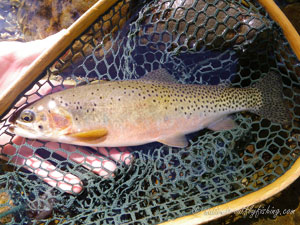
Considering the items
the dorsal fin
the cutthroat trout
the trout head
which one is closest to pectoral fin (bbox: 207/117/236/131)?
the cutthroat trout

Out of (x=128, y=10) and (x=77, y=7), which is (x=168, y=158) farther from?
(x=77, y=7)

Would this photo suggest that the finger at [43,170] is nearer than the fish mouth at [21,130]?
No

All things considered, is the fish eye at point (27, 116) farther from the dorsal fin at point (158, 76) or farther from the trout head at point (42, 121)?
the dorsal fin at point (158, 76)

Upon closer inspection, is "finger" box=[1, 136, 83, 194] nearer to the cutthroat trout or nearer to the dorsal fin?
the cutthroat trout

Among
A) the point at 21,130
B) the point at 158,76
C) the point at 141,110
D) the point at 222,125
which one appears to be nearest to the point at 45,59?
the point at 21,130

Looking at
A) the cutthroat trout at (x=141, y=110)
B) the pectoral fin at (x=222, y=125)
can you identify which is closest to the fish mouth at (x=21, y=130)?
the cutthroat trout at (x=141, y=110)
